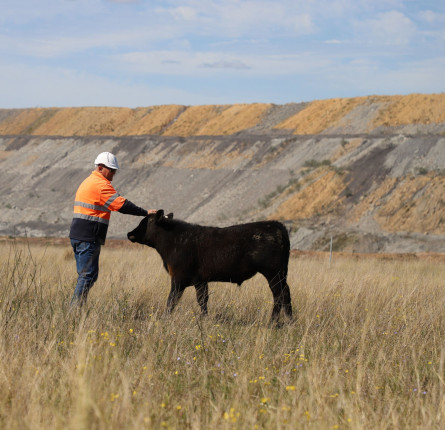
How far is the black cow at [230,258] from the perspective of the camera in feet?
25.1

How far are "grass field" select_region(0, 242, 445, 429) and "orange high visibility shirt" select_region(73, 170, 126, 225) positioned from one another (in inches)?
40.6

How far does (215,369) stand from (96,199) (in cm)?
327

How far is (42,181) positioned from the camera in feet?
176

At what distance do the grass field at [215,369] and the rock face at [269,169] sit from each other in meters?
21.0

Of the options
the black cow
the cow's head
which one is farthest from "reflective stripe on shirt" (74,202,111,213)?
the black cow

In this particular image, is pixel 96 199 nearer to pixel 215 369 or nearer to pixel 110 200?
pixel 110 200

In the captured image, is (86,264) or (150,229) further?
(150,229)

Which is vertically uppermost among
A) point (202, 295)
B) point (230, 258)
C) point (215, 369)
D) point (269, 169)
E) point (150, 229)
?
point (150, 229)

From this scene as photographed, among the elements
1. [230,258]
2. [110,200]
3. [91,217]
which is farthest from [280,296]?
[91,217]

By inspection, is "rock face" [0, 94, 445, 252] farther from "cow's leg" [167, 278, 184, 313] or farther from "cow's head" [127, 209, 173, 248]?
"cow's leg" [167, 278, 184, 313]

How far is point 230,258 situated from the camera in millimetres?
7676

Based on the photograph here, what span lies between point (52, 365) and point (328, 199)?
3159cm

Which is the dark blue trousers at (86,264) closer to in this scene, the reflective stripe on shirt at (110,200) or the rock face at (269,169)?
the reflective stripe on shirt at (110,200)

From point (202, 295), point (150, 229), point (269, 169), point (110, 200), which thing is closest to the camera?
point (110, 200)
